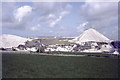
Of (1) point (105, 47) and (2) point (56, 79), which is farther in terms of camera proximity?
(1) point (105, 47)

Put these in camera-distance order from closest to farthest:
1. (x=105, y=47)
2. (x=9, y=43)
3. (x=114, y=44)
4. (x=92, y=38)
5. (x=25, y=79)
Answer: (x=25, y=79), (x=105, y=47), (x=114, y=44), (x=9, y=43), (x=92, y=38)

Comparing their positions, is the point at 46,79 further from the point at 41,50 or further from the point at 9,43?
the point at 9,43

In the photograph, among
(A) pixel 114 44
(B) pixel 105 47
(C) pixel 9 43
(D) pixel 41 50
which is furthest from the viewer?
(C) pixel 9 43

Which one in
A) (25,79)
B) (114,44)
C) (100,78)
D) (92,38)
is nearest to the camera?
(25,79)

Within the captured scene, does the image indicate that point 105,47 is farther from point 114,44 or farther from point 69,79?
point 69,79

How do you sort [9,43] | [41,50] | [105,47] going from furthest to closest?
[9,43]
[105,47]
[41,50]

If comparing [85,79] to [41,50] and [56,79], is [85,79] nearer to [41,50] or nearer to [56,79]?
[56,79]

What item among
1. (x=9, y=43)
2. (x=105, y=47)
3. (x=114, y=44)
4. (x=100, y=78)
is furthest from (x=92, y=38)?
(x=100, y=78)

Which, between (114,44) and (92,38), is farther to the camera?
(92,38)

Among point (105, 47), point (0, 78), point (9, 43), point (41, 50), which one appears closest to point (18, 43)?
point (9, 43)
